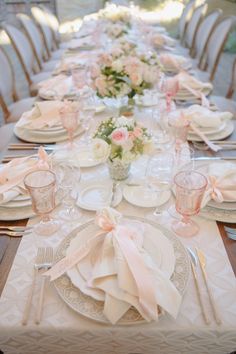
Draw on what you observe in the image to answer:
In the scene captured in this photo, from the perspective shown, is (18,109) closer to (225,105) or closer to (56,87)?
(56,87)

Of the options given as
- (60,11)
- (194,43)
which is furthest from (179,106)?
(60,11)

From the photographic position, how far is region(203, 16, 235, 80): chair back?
2.82m

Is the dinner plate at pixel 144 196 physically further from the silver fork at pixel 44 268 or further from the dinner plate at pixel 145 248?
the silver fork at pixel 44 268

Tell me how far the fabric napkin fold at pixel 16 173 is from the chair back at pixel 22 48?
192 centimetres

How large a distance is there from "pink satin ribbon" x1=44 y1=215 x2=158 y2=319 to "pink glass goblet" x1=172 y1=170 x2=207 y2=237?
0.62 ft

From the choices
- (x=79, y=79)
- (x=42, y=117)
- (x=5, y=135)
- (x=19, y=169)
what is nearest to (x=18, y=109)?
(x=5, y=135)

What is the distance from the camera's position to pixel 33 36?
3.38 metres

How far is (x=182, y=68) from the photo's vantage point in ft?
8.09

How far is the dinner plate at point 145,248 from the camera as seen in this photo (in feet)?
2.64

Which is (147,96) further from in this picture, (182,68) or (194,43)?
(194,43)

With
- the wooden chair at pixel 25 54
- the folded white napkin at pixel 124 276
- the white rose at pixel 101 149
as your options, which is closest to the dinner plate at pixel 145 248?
the folded white napkin at pixel 124 276

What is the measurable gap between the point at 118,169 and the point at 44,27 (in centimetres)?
319

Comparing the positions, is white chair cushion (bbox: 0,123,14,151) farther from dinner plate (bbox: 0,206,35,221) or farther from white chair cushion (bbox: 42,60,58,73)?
white chair cushion (bbox: 42,60,58,73)

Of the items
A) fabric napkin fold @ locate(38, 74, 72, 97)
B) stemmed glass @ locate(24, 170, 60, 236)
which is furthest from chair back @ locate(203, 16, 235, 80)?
stemmed glass @ locate(24, 170, 60, 236)
